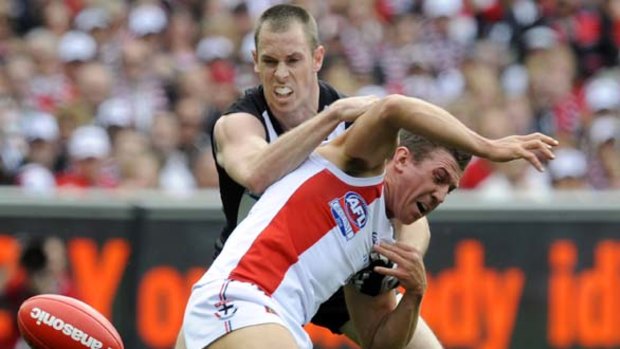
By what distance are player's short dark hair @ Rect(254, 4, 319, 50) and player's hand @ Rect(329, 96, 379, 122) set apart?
86 centimetres

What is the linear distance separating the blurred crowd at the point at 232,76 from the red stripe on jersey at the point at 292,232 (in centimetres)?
509

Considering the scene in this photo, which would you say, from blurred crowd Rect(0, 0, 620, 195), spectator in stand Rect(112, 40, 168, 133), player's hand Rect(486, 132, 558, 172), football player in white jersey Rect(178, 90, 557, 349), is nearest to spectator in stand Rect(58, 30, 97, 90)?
blurred crowd Rect(0, 0, 620, 195)

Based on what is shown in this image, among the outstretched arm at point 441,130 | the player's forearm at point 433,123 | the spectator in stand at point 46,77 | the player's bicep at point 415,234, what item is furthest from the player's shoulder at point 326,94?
the spectator in stand at point 46,77

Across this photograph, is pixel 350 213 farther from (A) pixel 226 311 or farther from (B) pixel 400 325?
(B) pixel 400 325

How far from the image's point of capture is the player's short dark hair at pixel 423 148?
638 centimetres

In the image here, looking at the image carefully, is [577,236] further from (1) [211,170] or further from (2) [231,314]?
(2) [231,314]

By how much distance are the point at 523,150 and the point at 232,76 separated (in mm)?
7936

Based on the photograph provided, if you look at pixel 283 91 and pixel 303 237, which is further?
pixel 283 91

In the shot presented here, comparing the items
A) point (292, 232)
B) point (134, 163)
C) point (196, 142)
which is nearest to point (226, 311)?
point (292, 232)

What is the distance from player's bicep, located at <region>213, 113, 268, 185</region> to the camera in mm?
6930

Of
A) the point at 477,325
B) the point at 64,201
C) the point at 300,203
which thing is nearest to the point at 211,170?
the point at 64,201

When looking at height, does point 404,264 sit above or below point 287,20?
below

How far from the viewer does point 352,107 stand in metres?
6.55

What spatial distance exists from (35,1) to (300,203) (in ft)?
27.7
